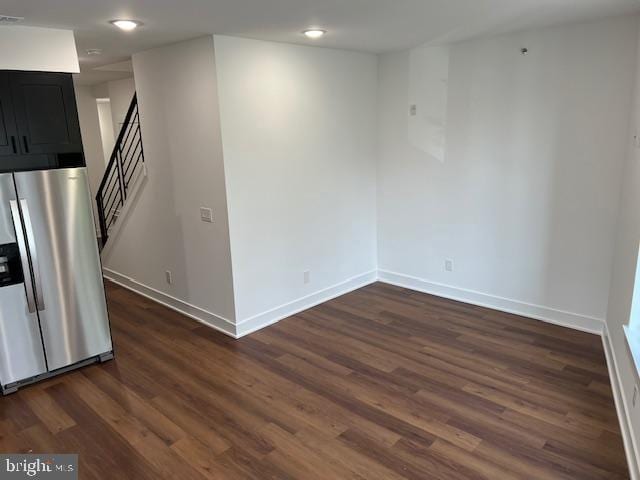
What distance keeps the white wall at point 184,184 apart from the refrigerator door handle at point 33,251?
1331 millimetres

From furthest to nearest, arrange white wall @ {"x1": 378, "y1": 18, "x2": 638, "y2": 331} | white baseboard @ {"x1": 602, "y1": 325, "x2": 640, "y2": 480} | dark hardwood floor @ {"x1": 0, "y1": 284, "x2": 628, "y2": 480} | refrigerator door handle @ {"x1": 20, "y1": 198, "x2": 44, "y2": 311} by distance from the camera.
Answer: white wall @ {"x1": 378, "y1": 18, "x2": 638, "y2": 331} < refrigerator door handle @ {"x1": 20, "y1": 198, "x2": 44, "y2": 311} < dark hardwood floor @ {"x1": 0, "y1": 284, "x2": 628, "y2": 480} < white baseboard @ {"x1": 602, "y1": 325, "x2": 640, "y2": 480}

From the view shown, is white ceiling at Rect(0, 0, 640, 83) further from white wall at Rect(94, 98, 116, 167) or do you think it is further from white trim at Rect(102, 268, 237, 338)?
white wall at Rect(94, 98, 116, 167)

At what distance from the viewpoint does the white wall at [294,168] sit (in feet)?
12.8

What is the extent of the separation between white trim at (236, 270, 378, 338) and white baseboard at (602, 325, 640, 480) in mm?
2462

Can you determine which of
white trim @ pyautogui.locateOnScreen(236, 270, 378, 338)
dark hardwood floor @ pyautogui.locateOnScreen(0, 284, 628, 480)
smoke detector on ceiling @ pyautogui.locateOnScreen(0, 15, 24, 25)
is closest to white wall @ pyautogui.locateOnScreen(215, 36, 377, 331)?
white trim @ pyautogui.locateOnScreen(236, 270, 378, 338)

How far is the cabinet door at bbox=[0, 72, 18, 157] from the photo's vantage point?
3031 mm

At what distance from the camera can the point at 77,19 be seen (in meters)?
2.95

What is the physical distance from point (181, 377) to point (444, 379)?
6.32 ft

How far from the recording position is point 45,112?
322cm

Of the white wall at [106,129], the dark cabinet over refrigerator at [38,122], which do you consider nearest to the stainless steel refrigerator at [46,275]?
the dark cabinet over refrigerator at [38,122]

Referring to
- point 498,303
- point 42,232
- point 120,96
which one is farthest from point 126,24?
point 120,96

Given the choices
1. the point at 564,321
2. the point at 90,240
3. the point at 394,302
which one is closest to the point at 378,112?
the point at 394,302

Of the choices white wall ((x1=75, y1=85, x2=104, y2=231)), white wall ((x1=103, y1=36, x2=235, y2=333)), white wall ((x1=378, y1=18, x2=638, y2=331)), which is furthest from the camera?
white wall ((x1=75, y1=85, x2=104, y2=231))

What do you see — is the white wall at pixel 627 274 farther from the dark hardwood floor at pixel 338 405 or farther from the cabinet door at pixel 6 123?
the cabinet door at pixel 6 123
